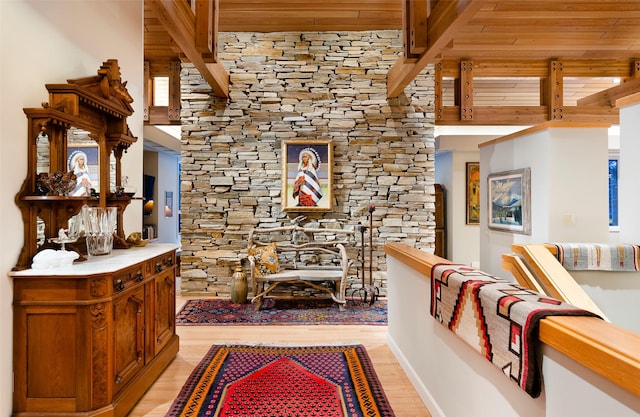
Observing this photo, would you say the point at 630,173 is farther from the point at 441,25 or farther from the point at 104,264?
the point at 104,264

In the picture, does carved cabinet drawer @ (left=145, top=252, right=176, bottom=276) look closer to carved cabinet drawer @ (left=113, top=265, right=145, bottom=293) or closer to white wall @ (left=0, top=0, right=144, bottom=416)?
carved cabinet drawer @ (left=113, top=265, right=145, bottom=293)

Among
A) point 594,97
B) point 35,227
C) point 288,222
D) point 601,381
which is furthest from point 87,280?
point 594,97

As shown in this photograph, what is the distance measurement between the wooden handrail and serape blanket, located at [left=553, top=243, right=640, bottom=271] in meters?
1.79

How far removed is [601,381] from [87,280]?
226cm

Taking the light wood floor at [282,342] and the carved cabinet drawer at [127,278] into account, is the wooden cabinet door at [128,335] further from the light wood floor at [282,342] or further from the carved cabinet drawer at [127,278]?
the light wood floor at [282,342]

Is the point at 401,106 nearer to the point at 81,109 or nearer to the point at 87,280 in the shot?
the point at 81,109

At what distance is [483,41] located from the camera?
5297 millimetres

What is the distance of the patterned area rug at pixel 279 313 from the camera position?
4.05 metres

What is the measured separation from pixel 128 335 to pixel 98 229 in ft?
2.62

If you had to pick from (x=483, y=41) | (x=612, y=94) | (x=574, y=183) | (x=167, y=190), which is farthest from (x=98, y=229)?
(x=612, y=94)

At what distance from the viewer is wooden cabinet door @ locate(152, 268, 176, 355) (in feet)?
8.94

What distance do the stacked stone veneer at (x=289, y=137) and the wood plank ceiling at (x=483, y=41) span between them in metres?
0.31

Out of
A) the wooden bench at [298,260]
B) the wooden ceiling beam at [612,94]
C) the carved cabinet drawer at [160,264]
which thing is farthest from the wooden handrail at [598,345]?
the wooden ceiling beam at [612,94]

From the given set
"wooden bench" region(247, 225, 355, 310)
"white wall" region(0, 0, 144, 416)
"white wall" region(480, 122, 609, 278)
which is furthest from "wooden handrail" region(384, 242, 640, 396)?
"wooden bench" region(247, 225, 355, 310)
